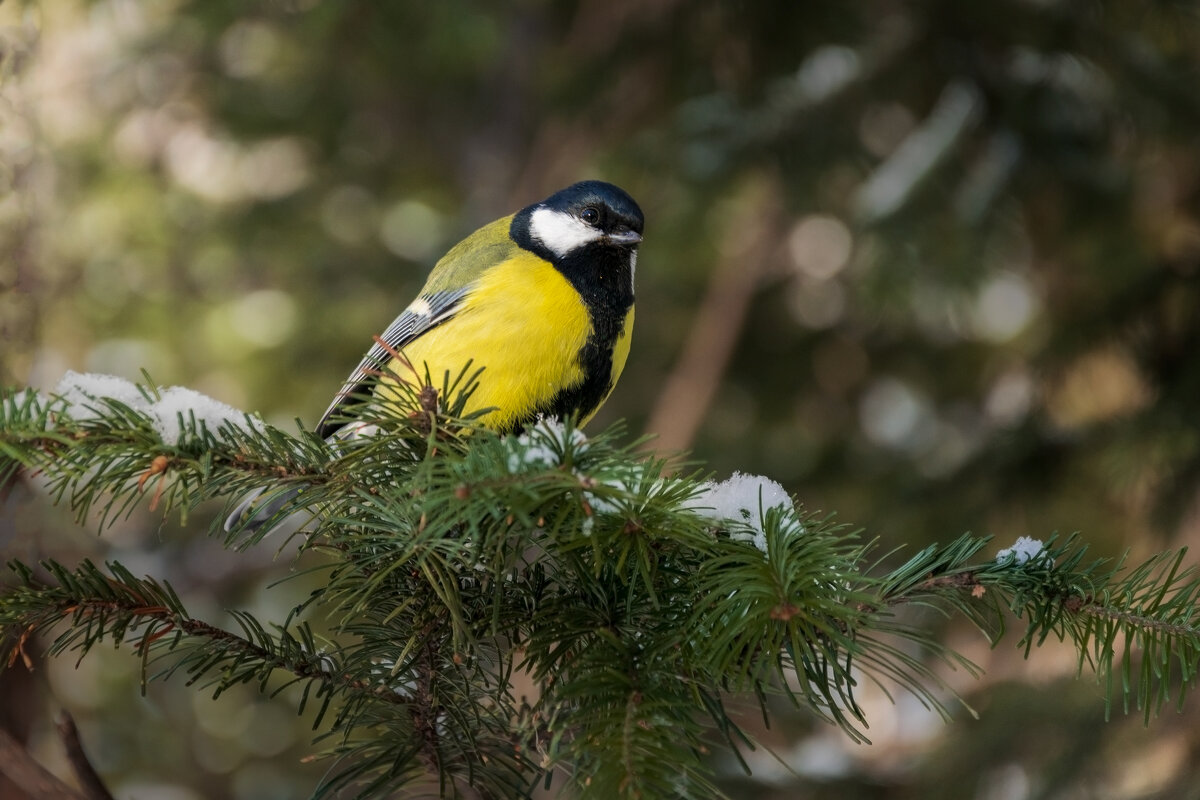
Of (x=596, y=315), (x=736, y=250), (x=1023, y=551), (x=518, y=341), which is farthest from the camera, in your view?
(x=736, y=250)

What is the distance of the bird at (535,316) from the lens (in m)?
2.90

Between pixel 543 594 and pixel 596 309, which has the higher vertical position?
pixel 596 309

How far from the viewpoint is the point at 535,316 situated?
2980 mm

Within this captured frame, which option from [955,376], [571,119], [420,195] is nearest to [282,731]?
[420,195]

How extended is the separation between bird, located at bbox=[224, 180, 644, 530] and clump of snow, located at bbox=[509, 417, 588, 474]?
109 centimetres

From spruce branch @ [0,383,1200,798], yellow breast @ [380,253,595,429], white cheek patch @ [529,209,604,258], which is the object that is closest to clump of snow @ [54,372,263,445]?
spruce branch @ [0,383,1200,798]

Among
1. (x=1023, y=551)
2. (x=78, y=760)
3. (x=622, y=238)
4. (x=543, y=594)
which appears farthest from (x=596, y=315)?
(x=78, y=760)

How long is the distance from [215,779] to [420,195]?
13.2 feet

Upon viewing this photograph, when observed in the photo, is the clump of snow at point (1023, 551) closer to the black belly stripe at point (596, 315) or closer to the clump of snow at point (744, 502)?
the clump of snow at point (744, 502)

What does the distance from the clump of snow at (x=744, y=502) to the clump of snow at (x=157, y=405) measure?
2.49 ft

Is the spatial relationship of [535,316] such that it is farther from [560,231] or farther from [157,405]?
[157,405]

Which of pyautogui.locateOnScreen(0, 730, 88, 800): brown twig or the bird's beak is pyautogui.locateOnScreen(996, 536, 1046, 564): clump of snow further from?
the bird's beak

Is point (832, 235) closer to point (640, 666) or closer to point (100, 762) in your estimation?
point (100, 762)

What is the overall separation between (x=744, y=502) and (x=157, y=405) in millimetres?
968
